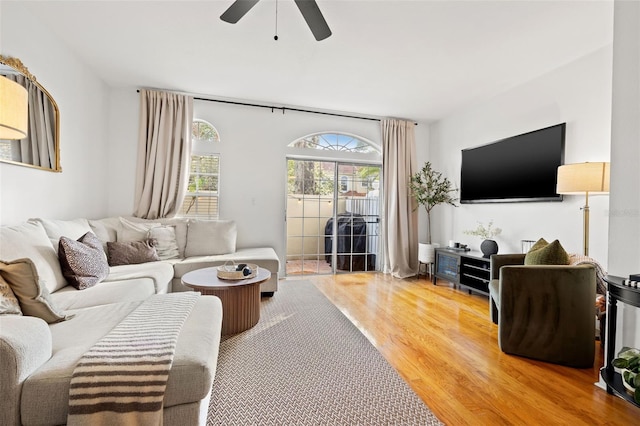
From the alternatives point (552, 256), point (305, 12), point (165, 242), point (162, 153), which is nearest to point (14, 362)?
point (305, 12)

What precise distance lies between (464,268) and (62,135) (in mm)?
4649

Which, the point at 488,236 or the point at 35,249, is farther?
the point at 488,236

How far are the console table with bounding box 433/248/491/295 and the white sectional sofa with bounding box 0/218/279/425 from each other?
9.95 ft

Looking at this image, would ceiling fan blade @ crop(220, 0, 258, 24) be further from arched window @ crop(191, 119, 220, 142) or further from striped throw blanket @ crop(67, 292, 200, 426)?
arched window @ crop(191, 119, 220, 142)

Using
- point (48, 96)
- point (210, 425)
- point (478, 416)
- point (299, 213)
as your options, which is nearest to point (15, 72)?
point (48, 96)

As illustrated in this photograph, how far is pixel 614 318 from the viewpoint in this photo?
1714 mm

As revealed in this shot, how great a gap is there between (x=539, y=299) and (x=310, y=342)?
66.3 inches

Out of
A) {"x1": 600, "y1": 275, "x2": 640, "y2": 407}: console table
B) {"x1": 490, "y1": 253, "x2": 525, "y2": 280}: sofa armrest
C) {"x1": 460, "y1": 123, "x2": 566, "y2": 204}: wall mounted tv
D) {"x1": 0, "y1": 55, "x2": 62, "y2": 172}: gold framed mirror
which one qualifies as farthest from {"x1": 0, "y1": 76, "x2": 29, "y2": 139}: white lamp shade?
{"x1": 460, "y1": 123, "x2": 566, "y2": 204}: wall mounted tv

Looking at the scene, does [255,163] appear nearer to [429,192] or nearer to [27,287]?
[429,192]

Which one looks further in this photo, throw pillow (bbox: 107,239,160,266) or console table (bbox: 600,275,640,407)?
throw pillow (bbox: 107,239,160,266)

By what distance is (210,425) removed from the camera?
141 cm

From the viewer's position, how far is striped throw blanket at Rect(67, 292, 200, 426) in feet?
3.30

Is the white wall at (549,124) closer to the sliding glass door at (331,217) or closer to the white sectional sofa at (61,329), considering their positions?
the sliding glass door at (331,217)

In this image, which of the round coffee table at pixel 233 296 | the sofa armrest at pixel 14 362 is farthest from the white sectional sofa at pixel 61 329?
the round coffee table at pixel 233 296
